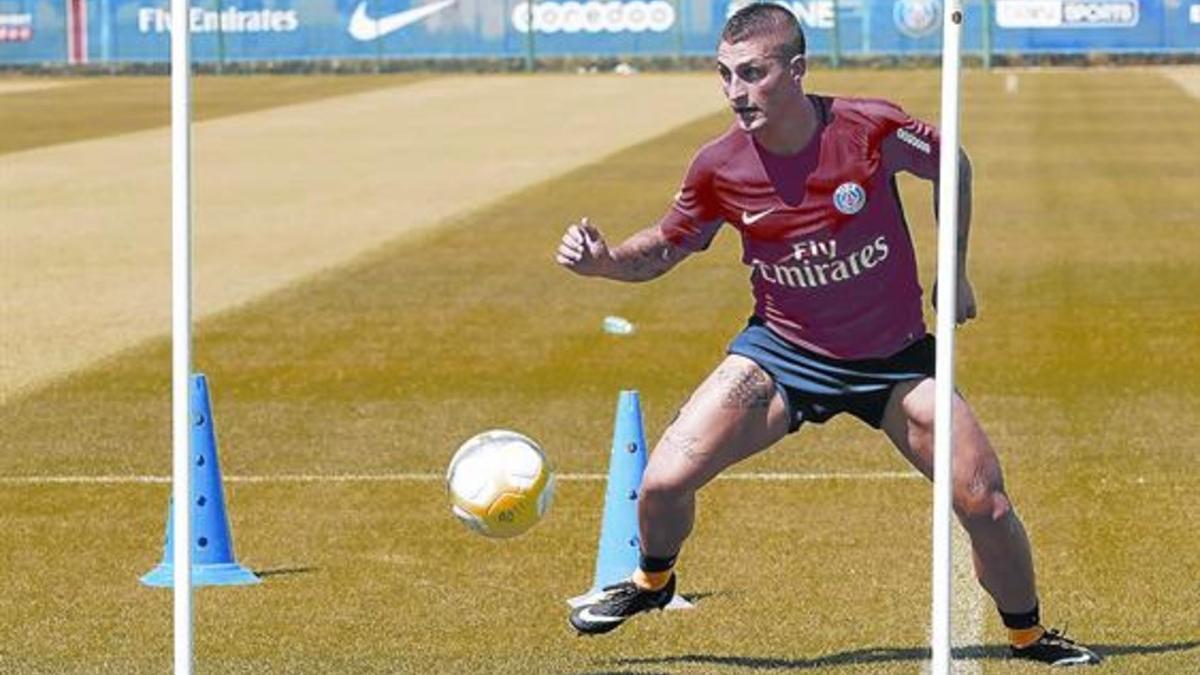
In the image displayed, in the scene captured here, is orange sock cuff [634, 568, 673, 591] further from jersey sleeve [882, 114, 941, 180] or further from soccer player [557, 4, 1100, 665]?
jersey sleeve [882, 114, 941, 180]

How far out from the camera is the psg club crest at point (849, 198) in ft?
32.4

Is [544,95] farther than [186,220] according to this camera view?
Yes

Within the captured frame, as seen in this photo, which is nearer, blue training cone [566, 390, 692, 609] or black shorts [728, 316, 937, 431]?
black shorts [728, 316, 937, 431]

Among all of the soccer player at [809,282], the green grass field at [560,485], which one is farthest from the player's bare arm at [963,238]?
the green grass field at [560,485]

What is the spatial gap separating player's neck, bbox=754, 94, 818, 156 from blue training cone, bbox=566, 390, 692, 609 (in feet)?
6.90

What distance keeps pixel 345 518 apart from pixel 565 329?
764cm

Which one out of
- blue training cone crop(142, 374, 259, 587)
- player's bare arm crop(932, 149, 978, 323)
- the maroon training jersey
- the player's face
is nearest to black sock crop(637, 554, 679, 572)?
the maroon training jersey

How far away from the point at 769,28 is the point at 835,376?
3.70 feet

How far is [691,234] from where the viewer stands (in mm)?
10297

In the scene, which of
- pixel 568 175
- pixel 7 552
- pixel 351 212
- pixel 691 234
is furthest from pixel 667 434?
pixel 568 175

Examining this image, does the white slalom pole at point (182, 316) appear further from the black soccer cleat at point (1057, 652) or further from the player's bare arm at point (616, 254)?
the black soccer cleat at point (1057, 652)

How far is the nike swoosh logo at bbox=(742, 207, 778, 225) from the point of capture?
32.7 feet

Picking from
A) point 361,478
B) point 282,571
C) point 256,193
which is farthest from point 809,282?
point 256,193

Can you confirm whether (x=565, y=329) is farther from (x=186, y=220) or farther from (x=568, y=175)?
(x=568, y=175)
